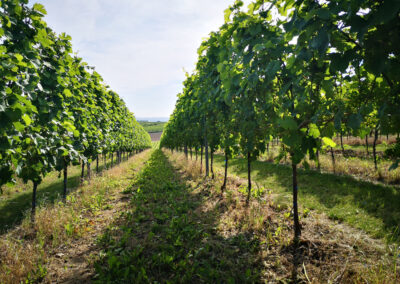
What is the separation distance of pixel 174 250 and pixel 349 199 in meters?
6.01

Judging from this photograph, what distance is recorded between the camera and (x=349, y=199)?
6480 millimetres

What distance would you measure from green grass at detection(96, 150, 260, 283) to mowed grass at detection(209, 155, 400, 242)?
2563 mm

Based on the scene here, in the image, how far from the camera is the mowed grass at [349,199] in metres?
4.75

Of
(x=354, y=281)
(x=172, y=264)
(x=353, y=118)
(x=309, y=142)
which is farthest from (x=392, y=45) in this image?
(x=172, y=264)

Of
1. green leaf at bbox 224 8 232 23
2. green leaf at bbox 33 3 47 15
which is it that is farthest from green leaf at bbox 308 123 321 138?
green leaf at bbox 33 3 47 15

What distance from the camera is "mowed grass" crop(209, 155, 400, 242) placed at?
4.75 m

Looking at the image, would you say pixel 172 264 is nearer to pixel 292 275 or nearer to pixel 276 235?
pixel 292 275

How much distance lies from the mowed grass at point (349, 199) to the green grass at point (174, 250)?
256 centimetres

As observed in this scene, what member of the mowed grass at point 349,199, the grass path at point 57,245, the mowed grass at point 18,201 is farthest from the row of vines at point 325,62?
the mowed grass at point 18,201

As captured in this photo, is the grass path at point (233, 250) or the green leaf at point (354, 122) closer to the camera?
the green leaf at point (354, 122)

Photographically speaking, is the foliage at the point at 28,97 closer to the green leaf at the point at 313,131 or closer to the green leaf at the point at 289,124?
the green leaf at the point at 289,124

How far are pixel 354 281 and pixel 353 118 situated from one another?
261 cm

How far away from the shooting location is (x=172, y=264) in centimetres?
331

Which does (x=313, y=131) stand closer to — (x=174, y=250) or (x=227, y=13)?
(x=227, y=13)
